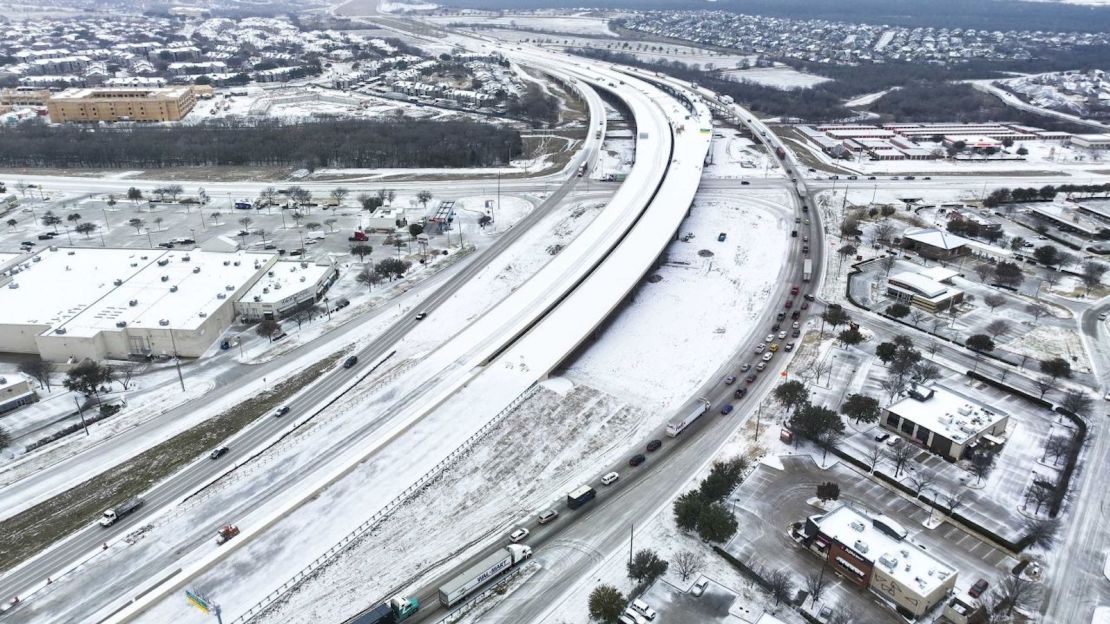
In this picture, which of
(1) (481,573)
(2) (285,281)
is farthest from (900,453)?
(2) (285,281)

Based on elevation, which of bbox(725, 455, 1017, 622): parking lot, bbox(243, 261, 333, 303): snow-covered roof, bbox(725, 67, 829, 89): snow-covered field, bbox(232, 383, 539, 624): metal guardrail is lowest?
bbox(232, 383, 539, 624): metal guardrail

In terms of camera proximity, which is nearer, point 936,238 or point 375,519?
point 375,519

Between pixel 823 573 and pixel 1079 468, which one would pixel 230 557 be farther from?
pixel 1079 468

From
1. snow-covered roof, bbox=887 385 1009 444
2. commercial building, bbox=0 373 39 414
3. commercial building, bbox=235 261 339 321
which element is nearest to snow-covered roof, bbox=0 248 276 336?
commercial building, bbox=235 261 339 321

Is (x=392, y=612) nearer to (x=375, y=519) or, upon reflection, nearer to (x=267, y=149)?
(x=375, y=519)

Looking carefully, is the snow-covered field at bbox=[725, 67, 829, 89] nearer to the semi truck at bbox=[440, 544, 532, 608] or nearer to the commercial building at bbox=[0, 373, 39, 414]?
the semi truck at bbox=[440, 544, 532, 608]
